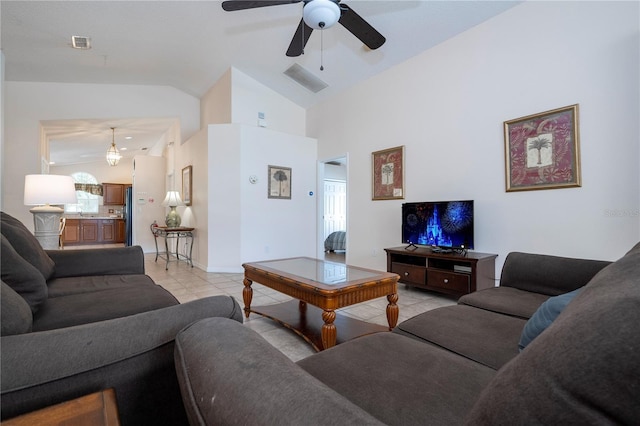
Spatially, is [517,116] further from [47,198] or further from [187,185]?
[187,185]

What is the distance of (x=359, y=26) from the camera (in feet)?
8.96

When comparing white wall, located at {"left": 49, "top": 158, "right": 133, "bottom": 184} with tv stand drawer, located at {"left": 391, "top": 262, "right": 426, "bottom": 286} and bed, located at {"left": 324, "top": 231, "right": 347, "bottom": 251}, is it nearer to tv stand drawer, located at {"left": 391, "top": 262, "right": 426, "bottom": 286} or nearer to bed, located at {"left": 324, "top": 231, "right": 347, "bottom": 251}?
bed, located at {"left": 324, "top": 231, "right": 347, "bottom": 251}

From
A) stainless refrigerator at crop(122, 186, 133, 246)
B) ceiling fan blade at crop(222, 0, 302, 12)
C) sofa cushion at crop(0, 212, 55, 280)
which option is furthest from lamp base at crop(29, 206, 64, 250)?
stainless refrigerator at crop(122, 186, 133, 246)

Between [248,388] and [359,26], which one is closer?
[248,388]

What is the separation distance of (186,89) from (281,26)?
314 centimetres

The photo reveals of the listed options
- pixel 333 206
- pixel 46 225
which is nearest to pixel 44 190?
pixel 46 225

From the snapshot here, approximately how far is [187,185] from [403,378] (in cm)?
584

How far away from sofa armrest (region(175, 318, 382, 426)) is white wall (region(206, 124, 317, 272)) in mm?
4323

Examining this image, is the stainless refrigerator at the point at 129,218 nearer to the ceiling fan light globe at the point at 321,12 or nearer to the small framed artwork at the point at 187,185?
the small framed artwork at the point at 187,185

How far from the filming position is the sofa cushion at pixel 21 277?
4.11 ft

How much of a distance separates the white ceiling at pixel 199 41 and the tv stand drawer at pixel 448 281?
9.54 feet

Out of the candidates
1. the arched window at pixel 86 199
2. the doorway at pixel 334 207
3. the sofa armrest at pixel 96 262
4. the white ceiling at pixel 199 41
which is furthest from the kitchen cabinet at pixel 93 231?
the sofa armrest at pixel 96 262

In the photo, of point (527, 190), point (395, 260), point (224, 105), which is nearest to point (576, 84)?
point (527, 190)

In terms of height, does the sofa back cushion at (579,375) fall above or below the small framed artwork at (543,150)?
below
